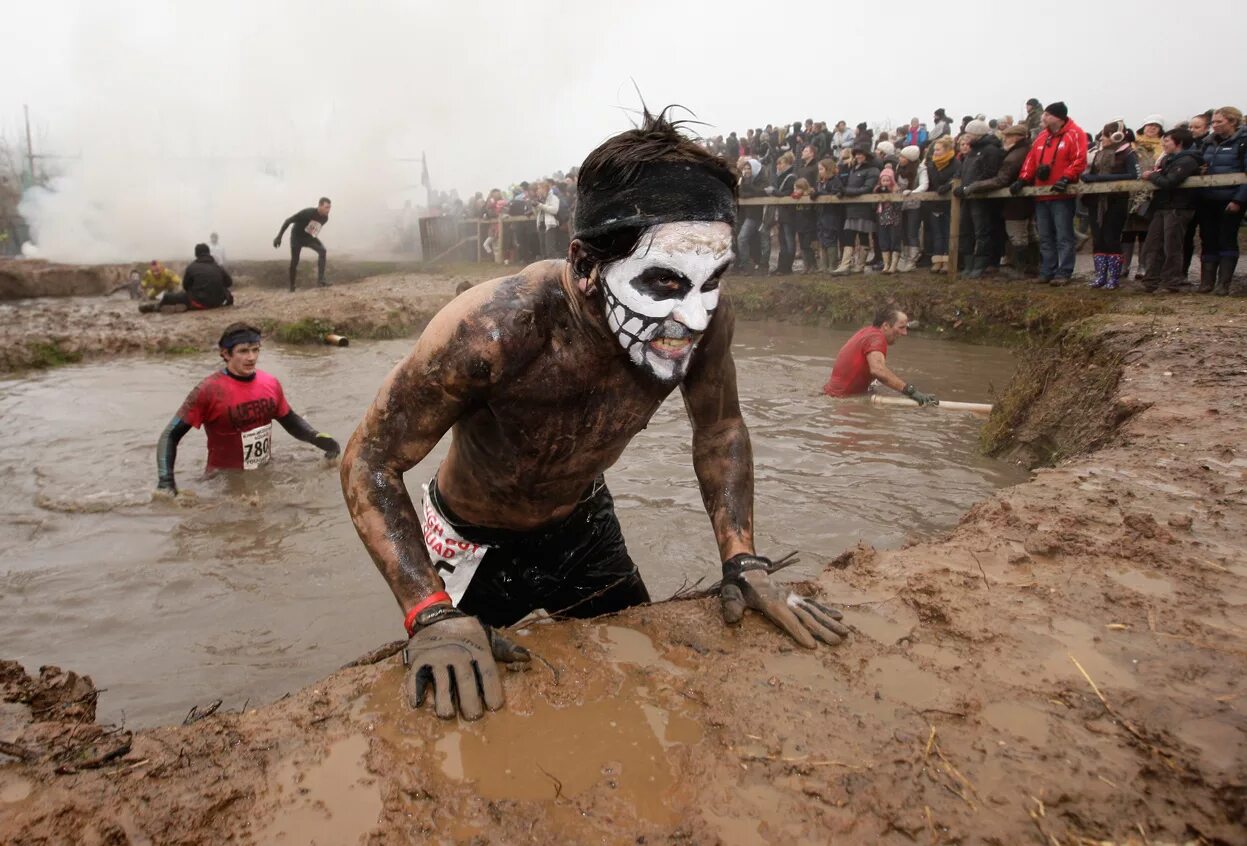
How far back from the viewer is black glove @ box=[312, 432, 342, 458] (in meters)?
6.44

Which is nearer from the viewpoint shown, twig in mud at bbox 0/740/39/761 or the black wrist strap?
twig in mud at bbox 0/740/39/761

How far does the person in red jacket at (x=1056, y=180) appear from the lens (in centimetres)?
877

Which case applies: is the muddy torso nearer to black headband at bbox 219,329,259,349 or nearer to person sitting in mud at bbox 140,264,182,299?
black headband at bbox 219,329,259,349

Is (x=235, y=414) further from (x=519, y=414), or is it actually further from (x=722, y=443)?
(x=722, y=443)

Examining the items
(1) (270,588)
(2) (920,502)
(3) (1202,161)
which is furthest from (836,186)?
(1) (270,588)

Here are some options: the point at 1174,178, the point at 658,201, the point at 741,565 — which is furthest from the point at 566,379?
the point at 1174,178

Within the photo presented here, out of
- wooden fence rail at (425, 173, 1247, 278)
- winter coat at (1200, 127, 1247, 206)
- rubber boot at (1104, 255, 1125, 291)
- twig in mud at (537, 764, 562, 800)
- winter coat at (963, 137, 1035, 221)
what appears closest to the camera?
twig in mud at (537, 764, 562, 800)

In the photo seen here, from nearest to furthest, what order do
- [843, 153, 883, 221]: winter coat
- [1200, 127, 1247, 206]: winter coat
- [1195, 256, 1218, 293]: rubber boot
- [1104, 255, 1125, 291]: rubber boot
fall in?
[1200, 127, 1247, 206]: winter coat → [1195, 256, 1218, 293]: rubber boot → [1104, 255, 1125, 291]: rubber boot → [843, 153, 883, 221]: winter coat

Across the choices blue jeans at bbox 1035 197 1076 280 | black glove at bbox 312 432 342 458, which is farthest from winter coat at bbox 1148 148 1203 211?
black glove at bbox 312 432 342 458

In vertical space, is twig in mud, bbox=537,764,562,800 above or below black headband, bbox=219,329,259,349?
below

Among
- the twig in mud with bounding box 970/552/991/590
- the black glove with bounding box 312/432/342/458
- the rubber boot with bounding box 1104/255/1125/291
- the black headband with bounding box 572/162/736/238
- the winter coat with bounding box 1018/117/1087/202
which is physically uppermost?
the winter coat with bounding box 1018/117/1087/202

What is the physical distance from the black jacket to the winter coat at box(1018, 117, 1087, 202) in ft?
37.6

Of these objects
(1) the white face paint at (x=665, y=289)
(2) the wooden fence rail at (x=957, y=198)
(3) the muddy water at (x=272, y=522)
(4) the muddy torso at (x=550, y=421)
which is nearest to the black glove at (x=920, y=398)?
(3) the muddy water at (x=272, y=522)

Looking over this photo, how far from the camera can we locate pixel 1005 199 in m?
9.81
